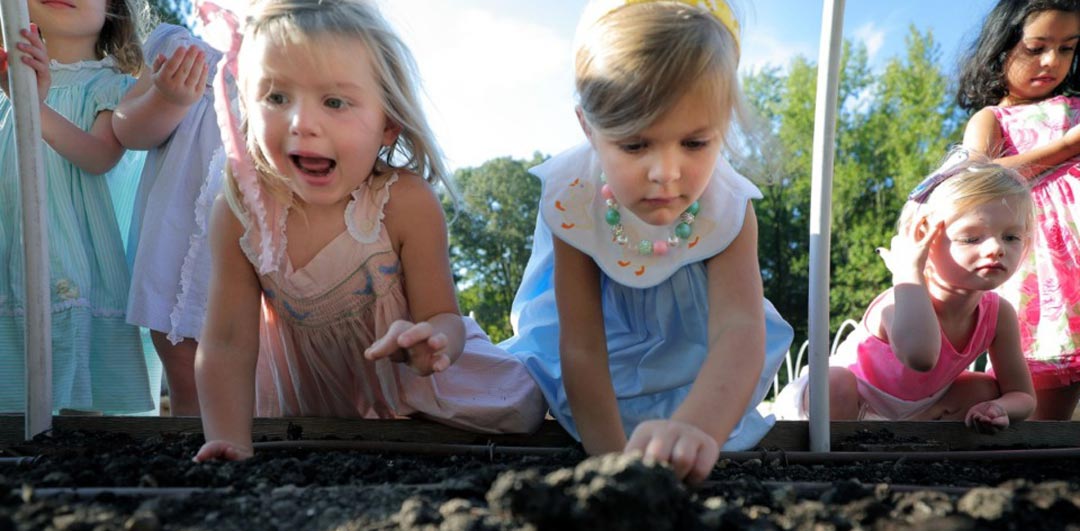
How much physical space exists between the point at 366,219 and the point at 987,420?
1674 millimetres

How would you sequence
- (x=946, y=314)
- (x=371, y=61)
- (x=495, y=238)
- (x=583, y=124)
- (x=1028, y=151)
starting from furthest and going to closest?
1. (x=495, y=238)
2. (x=1028, y=151)
3. (x=946, y=314)
4. (x=371, y=61)
5. (x=583, y=124)

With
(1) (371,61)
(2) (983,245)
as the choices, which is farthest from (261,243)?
(2) (983,245)

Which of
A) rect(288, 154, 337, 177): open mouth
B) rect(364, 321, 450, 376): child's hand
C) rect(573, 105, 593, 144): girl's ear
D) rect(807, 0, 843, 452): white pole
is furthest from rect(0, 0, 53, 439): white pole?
rect(807, 0, 843, 452): white pole

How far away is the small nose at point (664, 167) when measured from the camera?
179 cm

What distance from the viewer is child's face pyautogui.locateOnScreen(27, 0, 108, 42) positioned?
3025mm

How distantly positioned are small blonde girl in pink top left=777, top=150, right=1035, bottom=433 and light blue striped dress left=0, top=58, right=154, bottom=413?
2297 millimetres

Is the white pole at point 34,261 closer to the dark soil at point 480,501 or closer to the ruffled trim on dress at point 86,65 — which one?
the dark soil at point 480,501

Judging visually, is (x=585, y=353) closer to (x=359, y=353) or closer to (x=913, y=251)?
(x=359, y=353)

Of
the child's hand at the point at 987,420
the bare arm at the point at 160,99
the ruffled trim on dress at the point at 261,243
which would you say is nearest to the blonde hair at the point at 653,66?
the ruffled trim on dress at the point at 261,243

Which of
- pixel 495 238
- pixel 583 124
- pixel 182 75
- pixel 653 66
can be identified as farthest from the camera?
pixel 495 238

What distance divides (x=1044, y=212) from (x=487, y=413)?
238 cm

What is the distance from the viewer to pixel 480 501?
4.22ft

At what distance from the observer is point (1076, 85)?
354 centimetres

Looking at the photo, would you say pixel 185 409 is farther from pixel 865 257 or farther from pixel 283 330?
pixel 865 257
